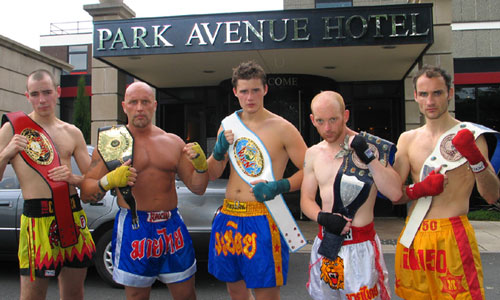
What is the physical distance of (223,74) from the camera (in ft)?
32.3

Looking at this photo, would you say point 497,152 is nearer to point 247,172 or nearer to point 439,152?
point 439,152

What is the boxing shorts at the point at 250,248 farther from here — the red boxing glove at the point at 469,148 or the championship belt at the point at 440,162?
the red boxing glove at the point at 469,148

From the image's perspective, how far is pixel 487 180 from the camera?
263 centimetres

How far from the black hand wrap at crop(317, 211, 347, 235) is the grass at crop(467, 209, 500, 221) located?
9.04 m

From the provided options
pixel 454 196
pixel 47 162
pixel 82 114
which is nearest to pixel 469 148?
pixel 454 196

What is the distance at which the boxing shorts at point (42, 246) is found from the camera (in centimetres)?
316

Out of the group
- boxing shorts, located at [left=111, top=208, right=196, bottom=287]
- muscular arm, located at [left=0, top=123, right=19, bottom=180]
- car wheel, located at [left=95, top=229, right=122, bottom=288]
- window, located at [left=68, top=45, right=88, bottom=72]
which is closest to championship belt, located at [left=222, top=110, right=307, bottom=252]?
boxing shorts, located at [left=111, top=208, right=196, bottom=287]

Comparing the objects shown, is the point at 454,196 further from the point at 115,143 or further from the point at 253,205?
the point at 115,143

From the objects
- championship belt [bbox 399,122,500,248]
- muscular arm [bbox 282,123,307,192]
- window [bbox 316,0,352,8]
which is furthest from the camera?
window [bbox 316,0,352,8]

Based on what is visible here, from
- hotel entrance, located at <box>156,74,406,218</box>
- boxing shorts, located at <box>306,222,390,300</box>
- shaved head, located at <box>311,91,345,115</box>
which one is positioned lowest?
boxing shorts, located at <box>306,222,390,300</box>

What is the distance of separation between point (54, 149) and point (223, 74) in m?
6.82

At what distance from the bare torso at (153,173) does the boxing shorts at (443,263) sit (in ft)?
5.84

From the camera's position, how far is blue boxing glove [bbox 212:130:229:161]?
3.12 m

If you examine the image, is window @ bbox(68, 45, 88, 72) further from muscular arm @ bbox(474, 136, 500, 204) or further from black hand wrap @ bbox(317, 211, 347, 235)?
muscular arm @ bbox(474, 136, 500, 204)
